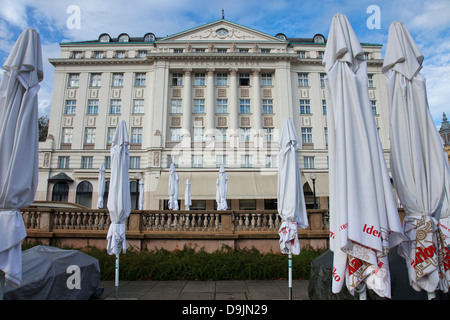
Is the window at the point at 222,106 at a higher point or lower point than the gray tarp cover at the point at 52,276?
higher

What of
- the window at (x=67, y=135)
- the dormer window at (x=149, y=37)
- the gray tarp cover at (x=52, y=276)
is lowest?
the gray tarp cover at (x=52, y=276)

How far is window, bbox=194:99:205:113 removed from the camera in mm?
32375

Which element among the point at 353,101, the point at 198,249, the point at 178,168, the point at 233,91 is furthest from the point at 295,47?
the point at 353,101

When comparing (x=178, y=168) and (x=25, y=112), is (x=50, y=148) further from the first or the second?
(x=25, y=112)

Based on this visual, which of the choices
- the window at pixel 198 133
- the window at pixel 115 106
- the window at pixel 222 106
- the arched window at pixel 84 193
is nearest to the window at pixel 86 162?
the arched window at pixel 84 193

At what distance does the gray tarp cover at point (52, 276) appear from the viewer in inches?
181

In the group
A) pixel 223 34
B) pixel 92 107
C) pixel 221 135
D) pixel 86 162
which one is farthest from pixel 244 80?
pixel 86 162

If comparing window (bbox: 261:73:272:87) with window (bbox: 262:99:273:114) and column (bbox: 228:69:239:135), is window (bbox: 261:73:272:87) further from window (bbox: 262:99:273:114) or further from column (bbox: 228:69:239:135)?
column (bbox: 228:69:239:135)

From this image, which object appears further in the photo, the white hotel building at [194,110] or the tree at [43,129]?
the tree at [43,129]

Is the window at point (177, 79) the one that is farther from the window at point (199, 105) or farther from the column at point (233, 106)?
the column at point (233, 106)

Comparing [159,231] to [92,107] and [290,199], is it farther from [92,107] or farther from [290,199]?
[92,107]

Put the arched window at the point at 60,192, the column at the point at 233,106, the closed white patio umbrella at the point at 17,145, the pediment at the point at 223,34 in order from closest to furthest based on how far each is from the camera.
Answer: the closed white patio umbrella at the point at 17,145, the arched window at the point at 60,192, the column at the point at 233,106, the pediment at the point at 223,34

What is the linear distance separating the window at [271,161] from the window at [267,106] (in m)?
5.91

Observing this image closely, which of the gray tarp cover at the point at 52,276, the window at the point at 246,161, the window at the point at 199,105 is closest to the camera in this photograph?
the gray tarp cover at the point at 52,276
